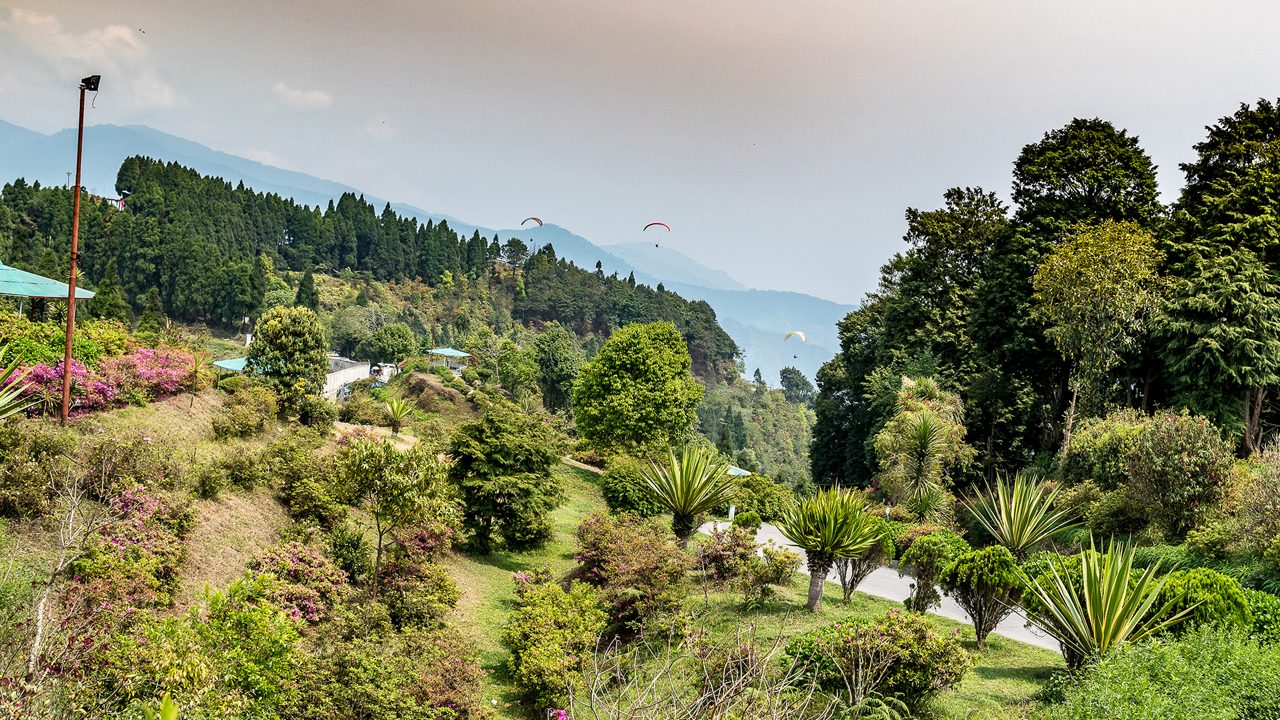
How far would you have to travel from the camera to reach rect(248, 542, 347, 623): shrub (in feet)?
37.4

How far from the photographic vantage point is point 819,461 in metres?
35.1

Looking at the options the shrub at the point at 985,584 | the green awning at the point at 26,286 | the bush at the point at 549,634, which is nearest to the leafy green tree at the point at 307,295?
the green awning at the point at 26,286

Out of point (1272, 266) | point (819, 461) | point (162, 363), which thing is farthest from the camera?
point (819, 461)

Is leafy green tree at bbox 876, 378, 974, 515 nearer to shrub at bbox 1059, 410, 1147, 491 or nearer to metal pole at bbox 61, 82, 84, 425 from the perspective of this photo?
shrub at bbox 1059, 410, 1147, 491

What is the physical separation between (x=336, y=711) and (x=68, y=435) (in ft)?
23.6

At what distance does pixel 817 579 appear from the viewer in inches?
516

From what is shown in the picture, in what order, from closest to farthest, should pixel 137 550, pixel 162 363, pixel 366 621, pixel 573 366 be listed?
pixel 137 550
pixel 366 621
pixel 162 363
pixel 573 366

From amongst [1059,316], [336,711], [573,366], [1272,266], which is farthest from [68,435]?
[573,366]

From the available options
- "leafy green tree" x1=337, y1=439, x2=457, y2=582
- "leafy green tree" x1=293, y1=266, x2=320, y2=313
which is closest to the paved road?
"leafy green tree" x1=337, y1=439, x2=457, y2=582

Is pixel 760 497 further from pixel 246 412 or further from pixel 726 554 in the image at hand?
pixel 246 412

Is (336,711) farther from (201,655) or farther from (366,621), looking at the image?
(366,621)

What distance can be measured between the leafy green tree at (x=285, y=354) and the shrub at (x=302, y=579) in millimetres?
8429

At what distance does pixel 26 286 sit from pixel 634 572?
13.9 metres

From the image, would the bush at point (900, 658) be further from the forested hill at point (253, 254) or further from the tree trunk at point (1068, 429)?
the forested hill at point (253, 254)
